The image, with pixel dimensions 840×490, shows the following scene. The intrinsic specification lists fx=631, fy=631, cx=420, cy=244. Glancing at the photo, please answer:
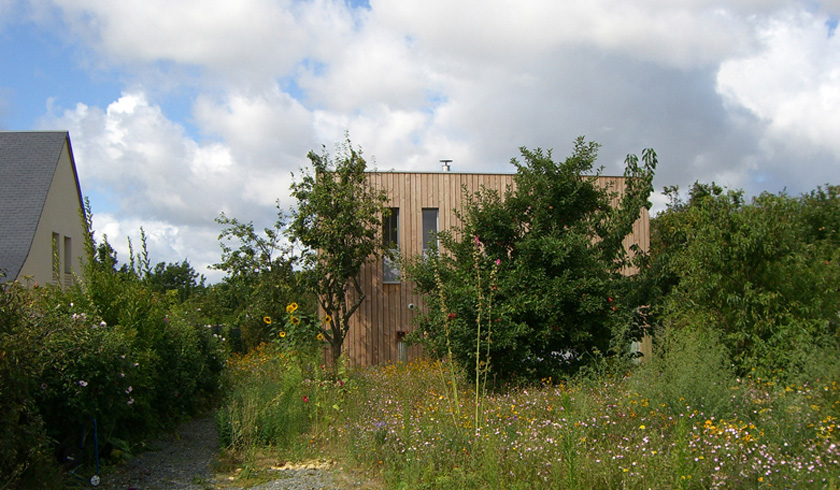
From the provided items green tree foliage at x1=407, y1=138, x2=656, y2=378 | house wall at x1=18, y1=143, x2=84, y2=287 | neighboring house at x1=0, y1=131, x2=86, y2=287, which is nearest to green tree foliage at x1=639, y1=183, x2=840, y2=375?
green tree foliage at x1=407, y1=138, x2=656, y2=378

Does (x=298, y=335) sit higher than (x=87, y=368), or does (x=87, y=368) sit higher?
(x=298, y=335)

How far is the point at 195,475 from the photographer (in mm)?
5992

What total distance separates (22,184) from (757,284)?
899 inches

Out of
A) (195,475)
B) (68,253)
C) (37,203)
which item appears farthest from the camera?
(68,253)

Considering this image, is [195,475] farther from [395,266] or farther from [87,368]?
[395,266]

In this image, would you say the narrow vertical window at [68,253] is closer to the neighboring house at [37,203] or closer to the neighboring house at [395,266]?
the neighboring house at [37,203]

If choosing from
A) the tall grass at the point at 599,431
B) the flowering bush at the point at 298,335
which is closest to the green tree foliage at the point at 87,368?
the tall grass at the point at 599,431

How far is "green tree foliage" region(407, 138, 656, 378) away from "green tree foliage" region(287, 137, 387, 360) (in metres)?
3.77

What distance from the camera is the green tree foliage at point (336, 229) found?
13.5 metres

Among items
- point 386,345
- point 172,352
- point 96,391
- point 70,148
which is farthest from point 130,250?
point 70,148

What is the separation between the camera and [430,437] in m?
5.73

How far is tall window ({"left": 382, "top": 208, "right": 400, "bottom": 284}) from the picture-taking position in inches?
591

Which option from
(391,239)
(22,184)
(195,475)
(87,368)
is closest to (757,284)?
(195,475)

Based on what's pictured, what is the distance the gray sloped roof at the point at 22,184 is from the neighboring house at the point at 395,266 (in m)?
11.2
